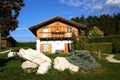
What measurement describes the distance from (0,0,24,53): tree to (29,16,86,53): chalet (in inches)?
815

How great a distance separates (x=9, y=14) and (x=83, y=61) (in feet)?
31.7

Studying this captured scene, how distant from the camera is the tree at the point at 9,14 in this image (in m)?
25.8

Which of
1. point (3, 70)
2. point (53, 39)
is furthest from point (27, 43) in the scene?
point (3, 70)

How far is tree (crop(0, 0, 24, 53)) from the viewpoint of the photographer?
2575 centimetres

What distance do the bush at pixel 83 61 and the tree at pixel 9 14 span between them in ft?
26.0

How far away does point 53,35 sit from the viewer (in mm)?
50375

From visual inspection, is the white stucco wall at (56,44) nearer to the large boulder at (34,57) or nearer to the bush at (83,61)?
the bush at (83,61)

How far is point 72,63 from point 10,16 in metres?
9.30

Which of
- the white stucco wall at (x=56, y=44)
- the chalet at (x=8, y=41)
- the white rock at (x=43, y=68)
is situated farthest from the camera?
the chalet at (x=8, y=41)

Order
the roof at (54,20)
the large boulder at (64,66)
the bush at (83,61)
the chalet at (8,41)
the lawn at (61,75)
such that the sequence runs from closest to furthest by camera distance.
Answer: the lawn at (61,75)
the large boulder at (64,66)
the bush at (83,61)
the roof at (54,20)
the chalet at (8,41)

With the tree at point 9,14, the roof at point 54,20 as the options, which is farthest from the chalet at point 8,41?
the tree at point 9,14

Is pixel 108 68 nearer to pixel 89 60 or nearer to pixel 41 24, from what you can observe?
pixel 89 60

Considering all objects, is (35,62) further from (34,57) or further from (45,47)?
(45,47)

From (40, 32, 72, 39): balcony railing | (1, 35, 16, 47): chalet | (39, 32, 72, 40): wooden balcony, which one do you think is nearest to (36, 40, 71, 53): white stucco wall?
(39, 32, 72, 40): wooden balcony
